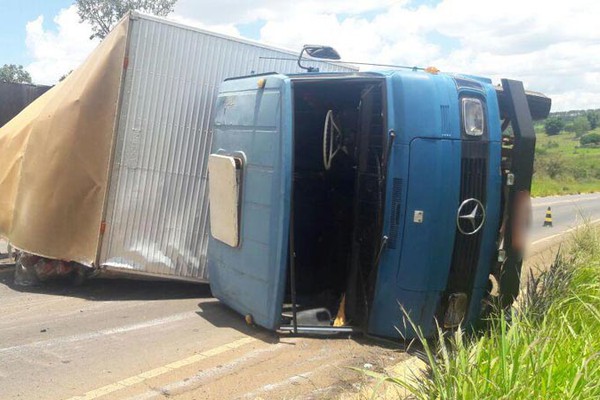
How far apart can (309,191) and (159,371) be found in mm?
2495

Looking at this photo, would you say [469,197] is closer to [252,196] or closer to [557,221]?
[252,196]

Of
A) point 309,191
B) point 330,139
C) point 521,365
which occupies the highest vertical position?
point 330,139

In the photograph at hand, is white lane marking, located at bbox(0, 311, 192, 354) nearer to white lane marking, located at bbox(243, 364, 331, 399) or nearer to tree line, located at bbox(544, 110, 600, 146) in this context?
white lane marking, located at bbox(243, 364, 331, 399)

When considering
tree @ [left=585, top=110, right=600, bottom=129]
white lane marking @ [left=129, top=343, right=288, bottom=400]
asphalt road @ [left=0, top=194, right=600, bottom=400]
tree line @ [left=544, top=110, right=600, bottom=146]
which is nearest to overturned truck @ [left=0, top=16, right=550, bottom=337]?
asphalt road @ [left=0, top=194, right=600, bottom=400]

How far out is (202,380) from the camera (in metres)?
4.96

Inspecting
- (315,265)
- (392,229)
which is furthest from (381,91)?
(315,265)

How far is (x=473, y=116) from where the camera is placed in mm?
5602

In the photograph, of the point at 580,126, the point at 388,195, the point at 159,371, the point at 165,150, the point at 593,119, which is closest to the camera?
the point at 159,371

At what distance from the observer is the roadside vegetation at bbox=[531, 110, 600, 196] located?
149 feet

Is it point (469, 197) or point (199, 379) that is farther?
point (469, 197)

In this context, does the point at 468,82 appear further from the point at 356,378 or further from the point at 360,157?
the point at 356,378

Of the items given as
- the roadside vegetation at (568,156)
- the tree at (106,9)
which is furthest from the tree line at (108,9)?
the roadside vegetation at (568,156)

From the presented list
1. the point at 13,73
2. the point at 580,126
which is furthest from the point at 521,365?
the point at 580,126

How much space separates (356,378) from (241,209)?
6.32ft
